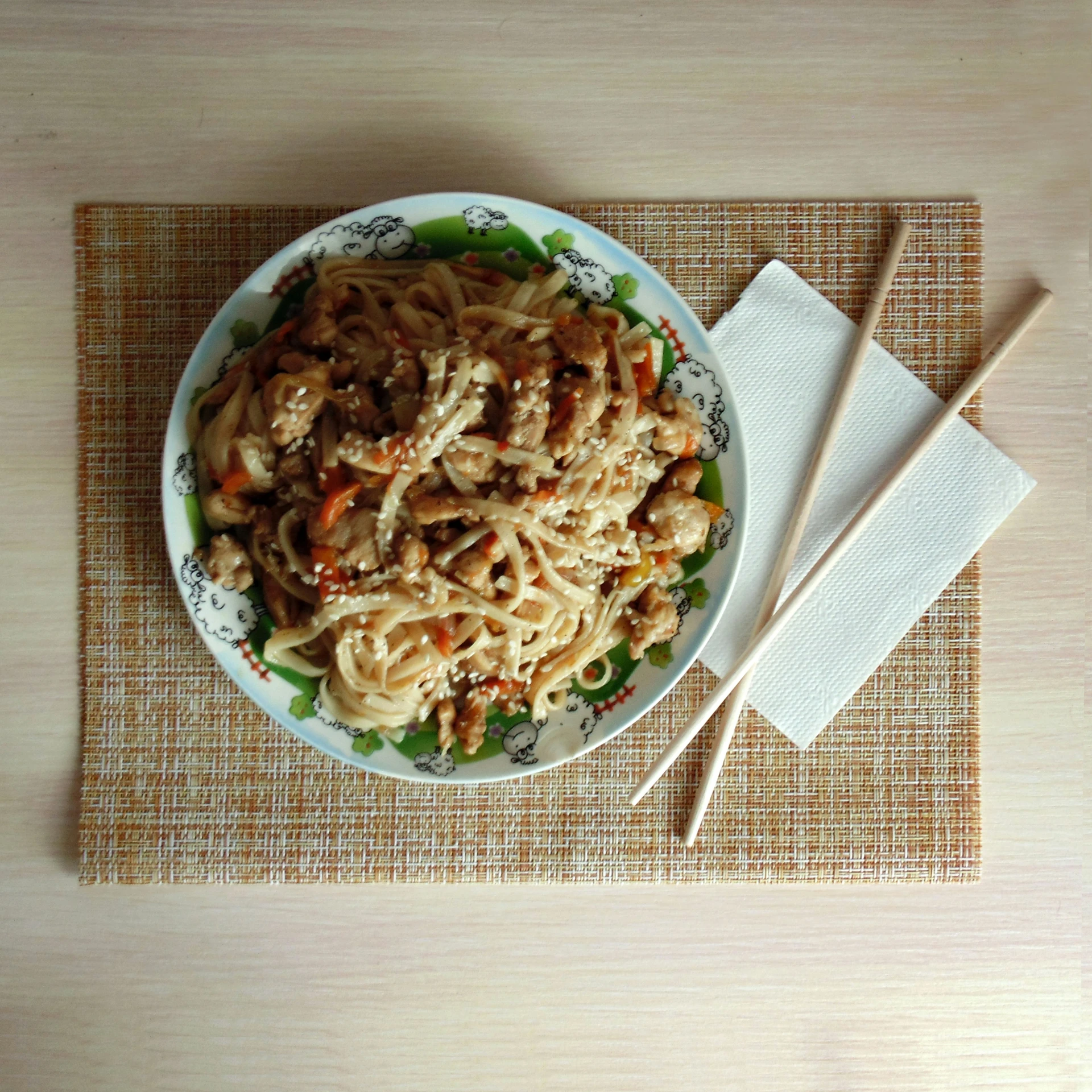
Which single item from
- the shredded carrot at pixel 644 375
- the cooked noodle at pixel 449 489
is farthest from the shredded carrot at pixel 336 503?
the shredded carrot at pixel 644 375

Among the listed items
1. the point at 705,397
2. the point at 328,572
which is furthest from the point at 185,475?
the point at 705,397

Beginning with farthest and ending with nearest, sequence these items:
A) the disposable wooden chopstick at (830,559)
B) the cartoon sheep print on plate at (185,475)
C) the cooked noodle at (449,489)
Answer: the disposable wooden chopstick at (830,559) < the cartoon sheep print on plate at (185,475) < the cooked noodle at (449,489)

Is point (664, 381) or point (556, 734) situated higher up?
point (664, 381)

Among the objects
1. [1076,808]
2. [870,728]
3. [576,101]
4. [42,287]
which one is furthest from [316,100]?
[1076,808]

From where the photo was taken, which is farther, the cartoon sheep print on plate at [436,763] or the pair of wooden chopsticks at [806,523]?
the pair of wooden chopsticks at [806,523]

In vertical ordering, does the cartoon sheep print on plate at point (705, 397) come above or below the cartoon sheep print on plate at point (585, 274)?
below

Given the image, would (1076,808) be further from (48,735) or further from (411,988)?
(48,735)

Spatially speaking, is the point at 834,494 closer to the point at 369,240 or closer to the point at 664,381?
the point at 664,381

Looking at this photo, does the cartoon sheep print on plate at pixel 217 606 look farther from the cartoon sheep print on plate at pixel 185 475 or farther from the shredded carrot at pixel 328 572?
the shredded carrot at pixel 328 572
